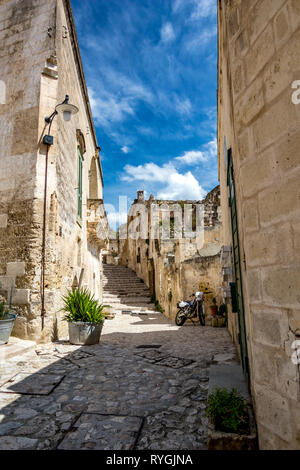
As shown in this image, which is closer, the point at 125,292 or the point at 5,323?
the point at 5,323

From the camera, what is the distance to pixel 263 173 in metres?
1.77

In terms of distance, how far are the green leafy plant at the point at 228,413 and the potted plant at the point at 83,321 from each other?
364 cm

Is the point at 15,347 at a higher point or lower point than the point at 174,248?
lower

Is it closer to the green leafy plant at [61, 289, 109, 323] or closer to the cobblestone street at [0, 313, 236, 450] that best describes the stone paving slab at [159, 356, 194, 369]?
the cobblestone street at [0, 313, 236, 450]

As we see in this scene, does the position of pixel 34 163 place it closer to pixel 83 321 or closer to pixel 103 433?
pixel 83 321

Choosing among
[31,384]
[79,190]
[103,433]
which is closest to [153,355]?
[31,384]

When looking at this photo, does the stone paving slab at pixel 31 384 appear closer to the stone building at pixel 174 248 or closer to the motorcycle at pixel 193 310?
the motorcycle at pixel 193 310

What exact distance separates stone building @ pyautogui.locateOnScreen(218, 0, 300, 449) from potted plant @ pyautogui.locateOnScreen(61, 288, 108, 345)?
4086 millimetres

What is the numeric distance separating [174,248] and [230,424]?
404 inches

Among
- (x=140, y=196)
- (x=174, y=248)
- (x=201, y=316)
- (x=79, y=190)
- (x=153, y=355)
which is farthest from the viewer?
(x=140, y=196)

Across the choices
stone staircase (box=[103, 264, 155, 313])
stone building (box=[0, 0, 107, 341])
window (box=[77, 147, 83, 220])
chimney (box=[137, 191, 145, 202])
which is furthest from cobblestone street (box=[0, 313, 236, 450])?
chimney (box=[137, 191, 145, 202])

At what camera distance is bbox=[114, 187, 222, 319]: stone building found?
347 inches

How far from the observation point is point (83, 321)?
17.9 feet
